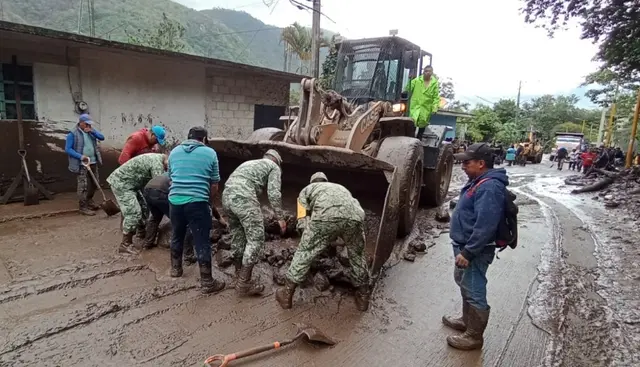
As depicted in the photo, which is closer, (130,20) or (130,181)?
(130,181)

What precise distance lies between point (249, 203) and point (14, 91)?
528 cm

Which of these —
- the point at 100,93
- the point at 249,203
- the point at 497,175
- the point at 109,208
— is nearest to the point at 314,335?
the point at 249,203

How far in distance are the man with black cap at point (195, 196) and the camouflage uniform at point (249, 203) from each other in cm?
21

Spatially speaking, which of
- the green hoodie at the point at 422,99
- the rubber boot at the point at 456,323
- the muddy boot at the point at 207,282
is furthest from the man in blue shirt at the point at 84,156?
the rubber boot at the point at 456,323

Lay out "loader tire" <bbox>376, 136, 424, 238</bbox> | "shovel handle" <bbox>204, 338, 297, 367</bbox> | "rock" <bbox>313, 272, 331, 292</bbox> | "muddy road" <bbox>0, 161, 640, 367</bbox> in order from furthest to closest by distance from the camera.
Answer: "loader tire" <bbox>376, 136, 424, 238</bbox>
"rock" <bbox>313, 272, 331, 292</bbox>
"muddy road" <bbox>0, 161, 640, 367</bbox>
"shovel handle" <bbox>204, 338, 297, 367</bbox>

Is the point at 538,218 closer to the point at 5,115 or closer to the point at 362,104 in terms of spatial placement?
the point at 362,104

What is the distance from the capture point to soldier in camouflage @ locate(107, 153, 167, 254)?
165 inches

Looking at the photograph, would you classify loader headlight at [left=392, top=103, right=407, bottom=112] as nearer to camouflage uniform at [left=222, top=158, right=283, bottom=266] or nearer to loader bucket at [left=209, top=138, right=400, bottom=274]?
loader bucket at [left=209, top=138, right=400, bottom=274]

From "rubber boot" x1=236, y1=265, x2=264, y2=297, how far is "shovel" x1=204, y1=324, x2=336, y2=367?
657 mm

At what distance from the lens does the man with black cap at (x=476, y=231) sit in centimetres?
267

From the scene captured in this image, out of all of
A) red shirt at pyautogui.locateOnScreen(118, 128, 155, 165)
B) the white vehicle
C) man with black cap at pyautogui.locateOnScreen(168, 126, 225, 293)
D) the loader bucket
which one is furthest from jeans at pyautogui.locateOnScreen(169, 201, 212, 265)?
the white vehicle

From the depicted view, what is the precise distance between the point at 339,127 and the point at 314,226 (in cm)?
229

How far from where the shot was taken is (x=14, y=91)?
6141mm

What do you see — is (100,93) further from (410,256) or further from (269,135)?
(410,256)
